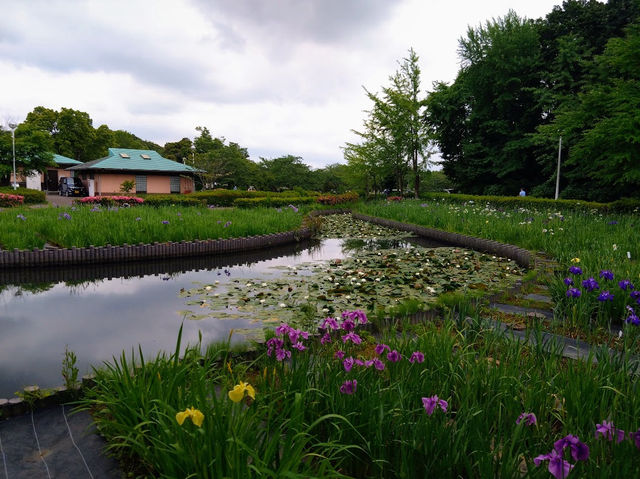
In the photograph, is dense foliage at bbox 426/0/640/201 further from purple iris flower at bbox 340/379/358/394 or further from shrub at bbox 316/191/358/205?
purple iris flower at bbox 340/379/358/394

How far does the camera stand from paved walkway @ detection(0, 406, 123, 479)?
2277 millimetres

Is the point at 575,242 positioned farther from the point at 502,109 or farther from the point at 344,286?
the point at 502,109

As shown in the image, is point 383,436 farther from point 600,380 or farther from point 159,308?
point 159,308

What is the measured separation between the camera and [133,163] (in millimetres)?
33062

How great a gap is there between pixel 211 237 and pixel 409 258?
5325mm

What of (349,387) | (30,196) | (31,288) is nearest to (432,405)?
(349,387)

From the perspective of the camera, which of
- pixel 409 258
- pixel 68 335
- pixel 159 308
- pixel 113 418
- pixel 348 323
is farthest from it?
pixel 409 258

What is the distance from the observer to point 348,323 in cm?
253

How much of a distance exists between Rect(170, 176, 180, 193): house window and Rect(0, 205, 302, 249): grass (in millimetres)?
23287

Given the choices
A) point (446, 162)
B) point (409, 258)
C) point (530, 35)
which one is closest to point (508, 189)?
point (446, 162)

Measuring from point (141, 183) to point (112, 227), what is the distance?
2559cm

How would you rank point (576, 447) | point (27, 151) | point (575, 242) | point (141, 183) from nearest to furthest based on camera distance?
point (576, 447), point (575, 242), point (27, 151), point (141, 183)

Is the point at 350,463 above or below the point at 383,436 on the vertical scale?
below

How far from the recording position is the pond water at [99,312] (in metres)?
4.19
